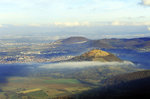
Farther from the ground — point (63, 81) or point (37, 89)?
point (37, 89)

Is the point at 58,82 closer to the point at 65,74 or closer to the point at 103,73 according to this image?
the point at 65,74

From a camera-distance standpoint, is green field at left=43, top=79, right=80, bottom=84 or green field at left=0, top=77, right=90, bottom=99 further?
green field at left=43, top=79, right=80, bottom=84

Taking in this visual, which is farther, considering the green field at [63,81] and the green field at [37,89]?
the green field at [63,81]

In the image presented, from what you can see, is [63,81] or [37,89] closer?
[37,89]

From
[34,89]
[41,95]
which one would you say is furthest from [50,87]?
[41,95]

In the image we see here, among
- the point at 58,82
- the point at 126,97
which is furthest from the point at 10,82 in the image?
the point at 126,97

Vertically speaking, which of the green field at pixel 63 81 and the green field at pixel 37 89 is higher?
the green field at pixel 37 89

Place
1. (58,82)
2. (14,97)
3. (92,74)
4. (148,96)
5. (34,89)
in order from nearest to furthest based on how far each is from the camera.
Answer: (148,96)
(14,97)
(34,89)
(58,82)
(92,74)

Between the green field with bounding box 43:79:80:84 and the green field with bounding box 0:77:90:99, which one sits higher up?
the green field with bounding box 0:77:90:99

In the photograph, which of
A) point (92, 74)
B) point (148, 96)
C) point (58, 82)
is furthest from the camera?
point (92, 74)

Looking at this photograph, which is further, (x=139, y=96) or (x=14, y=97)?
(x=14, y=97)
